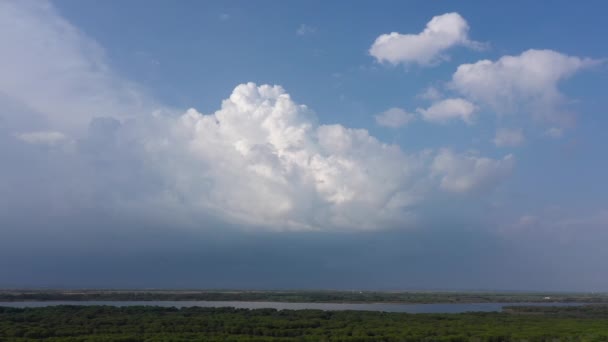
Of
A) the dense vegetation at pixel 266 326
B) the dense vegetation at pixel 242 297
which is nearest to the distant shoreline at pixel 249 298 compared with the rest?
the dense vegetation at pixel 242 297

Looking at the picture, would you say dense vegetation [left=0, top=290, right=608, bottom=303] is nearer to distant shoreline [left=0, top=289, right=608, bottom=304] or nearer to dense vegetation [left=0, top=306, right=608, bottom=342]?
distant shoreline [left=0, top=289, right=608, bottom=304]

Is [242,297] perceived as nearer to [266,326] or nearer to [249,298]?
[249,298]

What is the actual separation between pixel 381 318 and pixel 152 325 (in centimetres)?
2837

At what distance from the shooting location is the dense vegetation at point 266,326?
50.4 m

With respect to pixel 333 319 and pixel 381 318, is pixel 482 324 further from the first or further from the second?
pixel 333 319

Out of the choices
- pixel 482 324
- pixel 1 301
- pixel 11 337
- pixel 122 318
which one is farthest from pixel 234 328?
pixel 1 301

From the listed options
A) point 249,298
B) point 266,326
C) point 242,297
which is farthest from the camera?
point 242,297

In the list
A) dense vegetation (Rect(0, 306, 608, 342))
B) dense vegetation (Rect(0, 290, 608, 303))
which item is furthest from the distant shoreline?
dense vegetation (Rect(0, 306, 608, 342))

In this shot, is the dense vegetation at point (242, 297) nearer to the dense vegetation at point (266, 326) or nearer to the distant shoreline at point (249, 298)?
the distant shoreline at point (249, 298)

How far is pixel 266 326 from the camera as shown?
58.4 meters

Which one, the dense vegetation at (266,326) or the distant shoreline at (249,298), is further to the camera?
the distant shoreline at (249,298)

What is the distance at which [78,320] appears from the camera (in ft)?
199

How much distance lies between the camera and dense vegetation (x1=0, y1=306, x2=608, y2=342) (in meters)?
50.4

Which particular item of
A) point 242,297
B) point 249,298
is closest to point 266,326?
point 249,298
